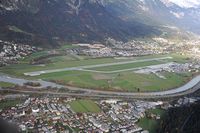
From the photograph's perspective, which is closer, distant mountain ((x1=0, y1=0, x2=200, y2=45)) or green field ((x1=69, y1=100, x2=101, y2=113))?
green field ((x1=69, y1=100, x2=101, y2=113))

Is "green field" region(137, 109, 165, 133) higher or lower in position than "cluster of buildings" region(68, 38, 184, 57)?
lower

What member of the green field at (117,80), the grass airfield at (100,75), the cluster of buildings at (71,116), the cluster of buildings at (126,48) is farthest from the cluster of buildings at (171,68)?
the cluster of buildings at (71,116)

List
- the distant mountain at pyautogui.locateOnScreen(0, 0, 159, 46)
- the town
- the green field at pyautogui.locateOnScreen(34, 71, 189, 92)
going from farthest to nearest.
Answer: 1. the distant mountain at pyautogui.locateOnScreen(0, 0, 159, 46)
2. the green field at pyautogui.locateOnScreen(34, 71, 189, 92)
3. the town

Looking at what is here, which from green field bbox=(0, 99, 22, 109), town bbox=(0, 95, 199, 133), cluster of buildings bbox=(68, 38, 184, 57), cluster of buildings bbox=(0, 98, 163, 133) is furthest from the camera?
cluster of buildings bbox=(68, 38, 184, 57)

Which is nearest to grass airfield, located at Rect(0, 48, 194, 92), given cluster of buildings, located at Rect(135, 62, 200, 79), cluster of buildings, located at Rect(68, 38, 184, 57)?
cluster of buildings, located at Rect(135, 62, 200, 79)

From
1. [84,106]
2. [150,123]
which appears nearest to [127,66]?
[84,106]

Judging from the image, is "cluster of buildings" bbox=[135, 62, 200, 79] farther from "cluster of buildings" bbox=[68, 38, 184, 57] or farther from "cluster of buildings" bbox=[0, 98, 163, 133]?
"cluster of buildings" bbox=[0, 98, 163, 133]

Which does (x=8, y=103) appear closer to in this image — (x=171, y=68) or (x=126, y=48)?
(x=171, y=68)

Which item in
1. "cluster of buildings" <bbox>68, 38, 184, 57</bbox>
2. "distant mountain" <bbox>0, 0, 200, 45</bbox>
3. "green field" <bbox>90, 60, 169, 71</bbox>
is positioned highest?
"distant mountain" <bbox>0, 0, 200, 45</bbox>

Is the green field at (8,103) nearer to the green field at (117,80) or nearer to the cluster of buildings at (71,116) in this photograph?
the cluster of buildings at (71,116)
